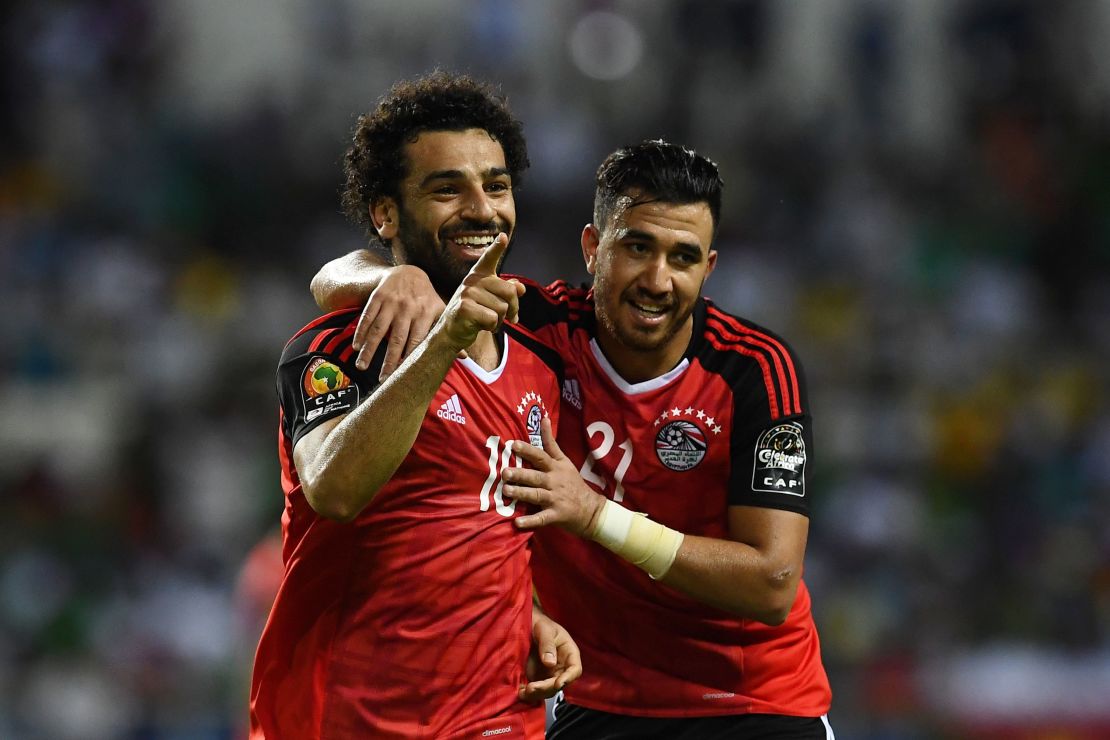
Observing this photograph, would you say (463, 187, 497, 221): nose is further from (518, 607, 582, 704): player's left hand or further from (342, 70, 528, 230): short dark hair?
(518, 607, 582, 704): player's left hand

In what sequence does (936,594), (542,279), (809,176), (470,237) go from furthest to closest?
1. (809,176)
2. (542,279)
3. (936,594)
4. (470,237)

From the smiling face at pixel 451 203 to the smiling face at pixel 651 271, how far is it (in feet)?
1.65

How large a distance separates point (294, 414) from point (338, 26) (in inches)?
406

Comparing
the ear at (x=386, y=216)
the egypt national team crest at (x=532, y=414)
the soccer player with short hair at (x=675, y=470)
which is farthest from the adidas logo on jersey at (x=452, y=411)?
the soccer player with short hair at (x=675, y=470)

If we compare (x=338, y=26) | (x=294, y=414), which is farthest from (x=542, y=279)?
(x=294, y=414)

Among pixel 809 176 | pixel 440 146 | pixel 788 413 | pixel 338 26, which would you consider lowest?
pixel 788 413

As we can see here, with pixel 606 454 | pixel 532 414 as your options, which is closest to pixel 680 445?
pixel 606 454

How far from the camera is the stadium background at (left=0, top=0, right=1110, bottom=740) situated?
9.00 m

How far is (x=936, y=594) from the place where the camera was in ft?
30.5

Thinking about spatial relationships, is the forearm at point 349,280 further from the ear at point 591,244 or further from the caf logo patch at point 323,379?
the ear at point 591,244

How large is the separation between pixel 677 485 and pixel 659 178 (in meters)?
0.89

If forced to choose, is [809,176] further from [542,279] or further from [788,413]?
[788,413]

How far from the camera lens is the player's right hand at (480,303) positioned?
308 centimetres

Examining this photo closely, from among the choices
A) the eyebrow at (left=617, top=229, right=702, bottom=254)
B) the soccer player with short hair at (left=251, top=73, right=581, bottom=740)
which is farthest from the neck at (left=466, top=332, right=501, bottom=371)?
the eyebrow at (left=617, top=229, right=702, bottom=254)
